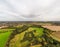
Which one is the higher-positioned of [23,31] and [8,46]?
[23,31]

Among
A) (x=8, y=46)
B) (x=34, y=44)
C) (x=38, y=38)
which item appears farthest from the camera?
(x=38, y=38)

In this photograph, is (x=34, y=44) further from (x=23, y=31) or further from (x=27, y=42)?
(x=23, y=31)

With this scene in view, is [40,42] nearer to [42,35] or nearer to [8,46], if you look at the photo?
[42,35]

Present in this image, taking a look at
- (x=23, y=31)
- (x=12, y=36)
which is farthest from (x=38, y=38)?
(x=12, y=36)

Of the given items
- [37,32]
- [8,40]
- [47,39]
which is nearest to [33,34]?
[37,32]

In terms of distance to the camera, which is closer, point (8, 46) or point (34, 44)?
point (8, 46)

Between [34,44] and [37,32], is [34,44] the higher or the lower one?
the lower one

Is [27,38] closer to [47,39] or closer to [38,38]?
[38,38]

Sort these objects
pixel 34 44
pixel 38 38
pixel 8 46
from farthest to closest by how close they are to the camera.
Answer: pixel 38 38 → pixel 34 44 → pixel 8 46

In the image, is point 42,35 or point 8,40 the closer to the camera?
point 8,40
